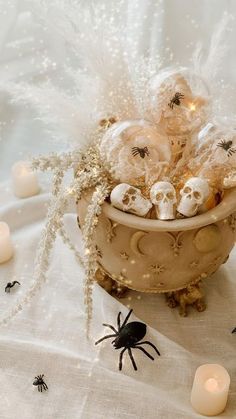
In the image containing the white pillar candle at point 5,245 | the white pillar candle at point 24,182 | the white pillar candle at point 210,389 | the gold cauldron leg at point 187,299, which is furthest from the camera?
the white pillar candle at point 24,182

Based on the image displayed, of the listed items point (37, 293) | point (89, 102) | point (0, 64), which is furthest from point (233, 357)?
point (0, 64)

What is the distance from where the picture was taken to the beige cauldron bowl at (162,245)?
906 mm

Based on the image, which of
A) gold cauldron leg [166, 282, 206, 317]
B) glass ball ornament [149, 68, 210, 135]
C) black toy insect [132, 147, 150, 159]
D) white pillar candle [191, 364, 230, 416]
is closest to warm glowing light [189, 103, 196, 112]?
glass ball ornament [149, 68, 210, 135]

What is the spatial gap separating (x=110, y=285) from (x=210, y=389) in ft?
0.93

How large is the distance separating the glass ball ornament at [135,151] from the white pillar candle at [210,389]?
11.8 inches

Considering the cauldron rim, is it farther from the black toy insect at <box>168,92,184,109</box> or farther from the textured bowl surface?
the black toy insect at <box>168,92,184,109</box>

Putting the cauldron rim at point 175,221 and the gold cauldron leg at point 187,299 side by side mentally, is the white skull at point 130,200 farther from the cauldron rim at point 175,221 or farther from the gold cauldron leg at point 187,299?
the gold cauldron leg at point 187,299

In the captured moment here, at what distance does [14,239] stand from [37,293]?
0.54 ft

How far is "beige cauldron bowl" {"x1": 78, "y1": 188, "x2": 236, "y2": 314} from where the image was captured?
0.91 meters

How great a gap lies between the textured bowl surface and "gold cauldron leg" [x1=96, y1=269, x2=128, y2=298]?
2.6 inches

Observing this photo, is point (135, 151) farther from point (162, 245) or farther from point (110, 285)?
point (110, 285)

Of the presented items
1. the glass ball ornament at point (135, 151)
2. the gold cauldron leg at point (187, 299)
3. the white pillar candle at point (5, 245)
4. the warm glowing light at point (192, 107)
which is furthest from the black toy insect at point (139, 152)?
the white pillar candle at point (5, 245)

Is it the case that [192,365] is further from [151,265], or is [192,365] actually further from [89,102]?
[89,102]

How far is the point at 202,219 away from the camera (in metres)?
0.90
